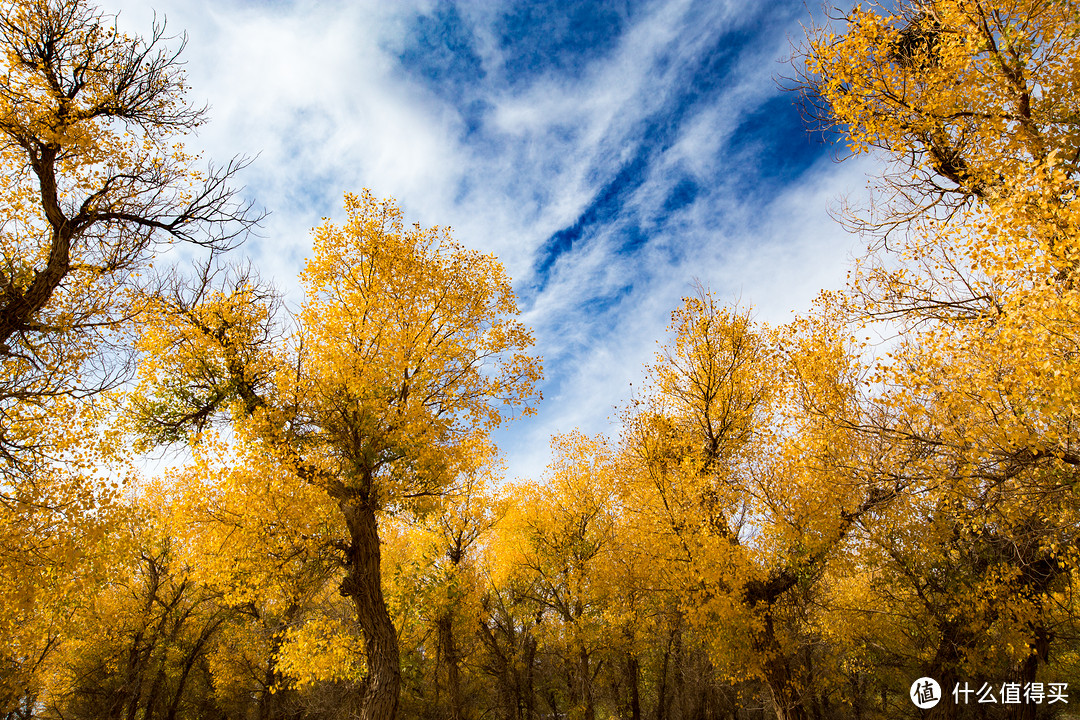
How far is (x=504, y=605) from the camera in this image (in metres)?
20.6

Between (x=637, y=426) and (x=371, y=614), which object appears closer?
(x=371, y=614)

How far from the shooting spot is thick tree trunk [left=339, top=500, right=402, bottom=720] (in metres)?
7.74

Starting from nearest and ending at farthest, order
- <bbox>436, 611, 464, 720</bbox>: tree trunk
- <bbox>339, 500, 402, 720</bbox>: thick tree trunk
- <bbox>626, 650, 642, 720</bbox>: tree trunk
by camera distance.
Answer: <bbox>339, 500, 402, 720</bbox>: thick tree trunk < <bbox>436, 611, 464, 720</bbox>: tree trunk < <bbox>626, 650, 642, 720</bbox>: tree trunk

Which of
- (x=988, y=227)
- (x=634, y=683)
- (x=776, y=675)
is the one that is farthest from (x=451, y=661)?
(x=988, y=227)

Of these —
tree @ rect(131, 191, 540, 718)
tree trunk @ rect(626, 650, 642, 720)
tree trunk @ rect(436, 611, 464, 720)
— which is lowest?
tree trunk @ rect(626, 650, 642, 720)

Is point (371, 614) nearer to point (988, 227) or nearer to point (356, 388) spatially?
point (356, 388)

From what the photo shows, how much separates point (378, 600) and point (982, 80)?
10942mm

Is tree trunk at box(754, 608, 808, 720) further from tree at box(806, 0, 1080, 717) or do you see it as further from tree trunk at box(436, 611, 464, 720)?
tree trunk at box(436, 611, 464, 720)

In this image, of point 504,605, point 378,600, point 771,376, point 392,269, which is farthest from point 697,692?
point 392,269

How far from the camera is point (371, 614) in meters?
8.21

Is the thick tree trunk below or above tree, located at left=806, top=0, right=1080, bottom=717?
below

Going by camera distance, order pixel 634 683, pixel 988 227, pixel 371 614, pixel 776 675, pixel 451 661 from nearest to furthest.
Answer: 1. pixel 988 227
2. pixel 371 614
3. pixel 776 675
4. pixel 451 661
5. pixel 634 683

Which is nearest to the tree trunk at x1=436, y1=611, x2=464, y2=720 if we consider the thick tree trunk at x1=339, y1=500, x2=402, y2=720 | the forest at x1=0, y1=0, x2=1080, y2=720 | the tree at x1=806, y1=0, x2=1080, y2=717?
the forest at x1=0, y1=0, x2=1080, y2=720

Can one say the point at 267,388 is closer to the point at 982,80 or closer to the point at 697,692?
the point at 982,80
